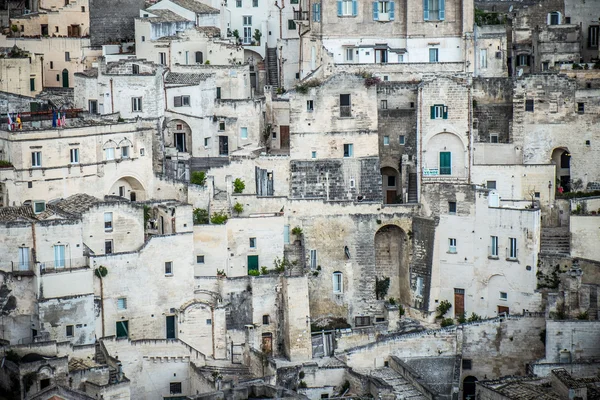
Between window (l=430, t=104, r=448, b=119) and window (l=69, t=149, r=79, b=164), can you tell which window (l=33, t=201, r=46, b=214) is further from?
window (l=430, t=104, r=448, b=119)

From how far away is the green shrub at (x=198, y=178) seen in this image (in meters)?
97.0

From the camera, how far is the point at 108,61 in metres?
105

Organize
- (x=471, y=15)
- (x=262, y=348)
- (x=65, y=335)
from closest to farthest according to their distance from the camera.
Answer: (x=65, y=335) → (x=262, y=348) → (x=471, y=15)

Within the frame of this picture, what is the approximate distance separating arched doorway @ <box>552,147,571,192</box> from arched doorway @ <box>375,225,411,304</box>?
9.15 m

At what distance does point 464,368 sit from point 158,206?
17345 millimetres

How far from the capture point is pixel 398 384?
92938 mm

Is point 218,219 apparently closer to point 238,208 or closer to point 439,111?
point 238,208

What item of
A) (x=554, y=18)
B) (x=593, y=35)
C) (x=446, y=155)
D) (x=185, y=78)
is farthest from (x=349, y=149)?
(x=593, y=35)

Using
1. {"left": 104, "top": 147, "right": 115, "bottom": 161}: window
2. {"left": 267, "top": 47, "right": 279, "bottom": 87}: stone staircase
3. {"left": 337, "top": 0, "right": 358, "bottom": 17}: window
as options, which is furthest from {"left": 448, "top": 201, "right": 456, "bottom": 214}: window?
{"left": 267, "top": 47, "right": 279, "bottom": 87}: stone staircase

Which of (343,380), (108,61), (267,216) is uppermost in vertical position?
(108,61)

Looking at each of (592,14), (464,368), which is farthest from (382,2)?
(464,368)

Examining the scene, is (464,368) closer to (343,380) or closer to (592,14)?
(343,380)

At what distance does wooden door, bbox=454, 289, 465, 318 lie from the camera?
98125 mm

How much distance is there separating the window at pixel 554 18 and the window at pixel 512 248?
18.8 metres
